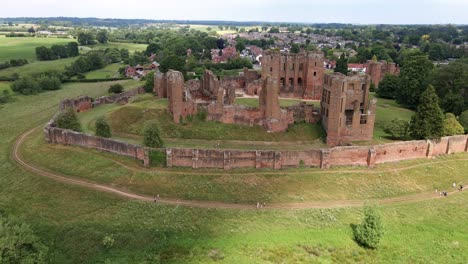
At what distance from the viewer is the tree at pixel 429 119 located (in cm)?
4388

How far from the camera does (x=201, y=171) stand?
1522 inches

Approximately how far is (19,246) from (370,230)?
81.6 ft

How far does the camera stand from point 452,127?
Result: 47.2m

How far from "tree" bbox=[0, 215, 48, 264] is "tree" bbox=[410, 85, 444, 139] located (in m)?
39.0

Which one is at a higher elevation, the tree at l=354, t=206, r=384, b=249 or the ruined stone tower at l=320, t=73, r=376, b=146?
the ruined stone tower at l=320, t=73, r=376, b=146

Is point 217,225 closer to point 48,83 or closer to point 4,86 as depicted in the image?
point 48,83

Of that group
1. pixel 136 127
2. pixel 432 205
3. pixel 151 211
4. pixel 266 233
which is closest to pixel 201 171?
pixel 151 211

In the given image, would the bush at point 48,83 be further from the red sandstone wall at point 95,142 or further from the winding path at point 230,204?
the winding path at point 230,204

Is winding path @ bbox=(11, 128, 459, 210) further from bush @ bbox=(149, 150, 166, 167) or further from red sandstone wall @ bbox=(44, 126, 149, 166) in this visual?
red sandstone wall @ bbox=(44, 126, 149, 166)

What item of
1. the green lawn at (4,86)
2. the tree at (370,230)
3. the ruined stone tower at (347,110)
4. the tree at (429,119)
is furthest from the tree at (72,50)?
the tree at (370,230)

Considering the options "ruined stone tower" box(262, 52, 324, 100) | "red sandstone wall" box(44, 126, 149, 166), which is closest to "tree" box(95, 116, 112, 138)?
"red sandstone wall" box(44, 126, 149, 166)


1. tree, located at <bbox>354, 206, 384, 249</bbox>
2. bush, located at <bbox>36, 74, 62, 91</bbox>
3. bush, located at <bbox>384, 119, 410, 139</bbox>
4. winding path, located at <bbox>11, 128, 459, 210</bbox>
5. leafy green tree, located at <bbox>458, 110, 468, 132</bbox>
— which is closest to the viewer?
tree, located at <bbox>354, 206, 384, 249</bbox>

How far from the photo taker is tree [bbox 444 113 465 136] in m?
47.0

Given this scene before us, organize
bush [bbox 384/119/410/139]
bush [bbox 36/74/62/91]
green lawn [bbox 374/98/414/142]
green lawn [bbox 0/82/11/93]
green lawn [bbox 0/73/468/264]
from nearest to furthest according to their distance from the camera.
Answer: green lawn [bbox 0/73/468/264] → bush [bbox 384/119/410/139] → green lawn [bbox 374/98/414/142] → green lawn [bbox 0/82/11/93] → bush [bbox 36/74/62/91]
